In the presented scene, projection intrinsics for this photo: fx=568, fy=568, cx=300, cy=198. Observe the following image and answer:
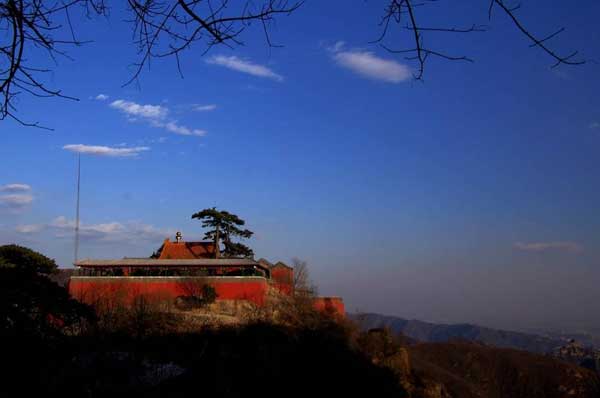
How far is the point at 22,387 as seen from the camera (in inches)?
A: 241

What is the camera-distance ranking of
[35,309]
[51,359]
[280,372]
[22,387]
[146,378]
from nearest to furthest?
[22,387], [51,359], [35,309], [146,378], [280,372]

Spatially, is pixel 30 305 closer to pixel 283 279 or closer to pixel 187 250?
pixel 283 279

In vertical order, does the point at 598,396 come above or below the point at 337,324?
below

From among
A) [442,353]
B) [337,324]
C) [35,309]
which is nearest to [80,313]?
[35,309]

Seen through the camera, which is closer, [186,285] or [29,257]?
[29,257]

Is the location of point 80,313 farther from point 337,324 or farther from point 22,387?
point 337,324

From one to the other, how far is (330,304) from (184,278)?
7.89 metres

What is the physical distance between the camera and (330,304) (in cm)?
3008

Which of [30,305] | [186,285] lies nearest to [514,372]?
[186,285]

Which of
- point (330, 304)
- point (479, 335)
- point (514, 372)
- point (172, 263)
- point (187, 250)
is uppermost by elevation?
point (187, 250)

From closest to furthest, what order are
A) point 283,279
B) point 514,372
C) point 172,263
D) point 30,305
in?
1. point 30,305
2. point 172,263
3. point 283,279
4. point 514,372

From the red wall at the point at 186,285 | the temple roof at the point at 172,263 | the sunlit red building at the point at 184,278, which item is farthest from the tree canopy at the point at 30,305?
the temple roof at the point at 172,263

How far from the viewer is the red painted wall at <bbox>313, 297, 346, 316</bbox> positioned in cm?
2888

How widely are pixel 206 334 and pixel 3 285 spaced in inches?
318
